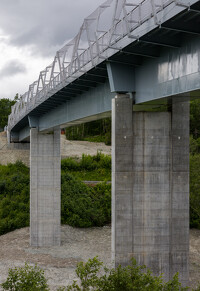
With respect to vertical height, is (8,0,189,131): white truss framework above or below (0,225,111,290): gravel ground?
above

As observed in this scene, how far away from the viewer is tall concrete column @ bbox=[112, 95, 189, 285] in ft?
45.9

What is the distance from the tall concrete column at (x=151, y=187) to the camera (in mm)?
13992

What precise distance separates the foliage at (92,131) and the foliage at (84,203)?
2888 centimetres

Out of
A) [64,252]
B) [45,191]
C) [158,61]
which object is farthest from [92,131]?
[158,61]

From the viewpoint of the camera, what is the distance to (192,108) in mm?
66500

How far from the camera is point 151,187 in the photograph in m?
14.2

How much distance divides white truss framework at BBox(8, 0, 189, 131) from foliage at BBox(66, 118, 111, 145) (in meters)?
50.6

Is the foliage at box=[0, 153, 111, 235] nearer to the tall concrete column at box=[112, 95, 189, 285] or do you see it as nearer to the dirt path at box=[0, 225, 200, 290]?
the dirt path at box=[0, 225, 200, 290]

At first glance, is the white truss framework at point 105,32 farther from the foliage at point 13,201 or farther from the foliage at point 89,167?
the foliage at point 89,167

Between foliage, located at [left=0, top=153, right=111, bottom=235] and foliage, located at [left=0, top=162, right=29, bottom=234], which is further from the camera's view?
foliage, located at [left=0, top=153, right=111, bottom=235]

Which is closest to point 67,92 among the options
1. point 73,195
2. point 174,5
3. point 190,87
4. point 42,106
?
point 42,106

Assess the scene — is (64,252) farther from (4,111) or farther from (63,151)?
(4,111)

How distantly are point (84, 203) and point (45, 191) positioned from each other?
793 cm

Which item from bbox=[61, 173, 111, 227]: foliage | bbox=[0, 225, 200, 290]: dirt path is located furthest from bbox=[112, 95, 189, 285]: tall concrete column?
bbox=[61, 173, 111, 227]: foliage
